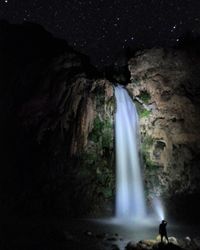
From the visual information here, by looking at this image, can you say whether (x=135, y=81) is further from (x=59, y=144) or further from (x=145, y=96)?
(x=59, y=144)

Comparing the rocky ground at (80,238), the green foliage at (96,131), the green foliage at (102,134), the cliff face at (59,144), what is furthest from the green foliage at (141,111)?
the rocky ground at (80,238)

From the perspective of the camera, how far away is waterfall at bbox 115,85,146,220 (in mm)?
30922

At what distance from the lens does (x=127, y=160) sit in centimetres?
3130

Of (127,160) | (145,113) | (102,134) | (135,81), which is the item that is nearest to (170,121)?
(145,113)

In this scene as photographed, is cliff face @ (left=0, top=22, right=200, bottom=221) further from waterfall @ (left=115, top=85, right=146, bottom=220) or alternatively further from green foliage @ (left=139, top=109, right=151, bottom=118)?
waterfall @ (left=115, top=85, right=146, bottom=220)

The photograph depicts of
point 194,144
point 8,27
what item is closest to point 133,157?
point 194,144

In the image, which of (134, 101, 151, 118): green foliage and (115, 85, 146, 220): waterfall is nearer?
(115, 85, 146, 220): waterfall

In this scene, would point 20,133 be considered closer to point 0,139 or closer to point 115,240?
point 0,139

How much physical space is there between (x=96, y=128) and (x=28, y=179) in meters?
7.59

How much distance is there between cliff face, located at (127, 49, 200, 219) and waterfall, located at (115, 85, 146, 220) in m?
1.14

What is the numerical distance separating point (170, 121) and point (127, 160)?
204 inches

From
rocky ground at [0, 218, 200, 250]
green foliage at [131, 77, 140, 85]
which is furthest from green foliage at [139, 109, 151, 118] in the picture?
rocky ground at [0, 218, 200, 250]

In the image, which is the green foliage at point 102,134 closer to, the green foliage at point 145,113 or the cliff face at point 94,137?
the cliff face at point 94,137

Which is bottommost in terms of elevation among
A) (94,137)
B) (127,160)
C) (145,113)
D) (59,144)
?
(127,160)
